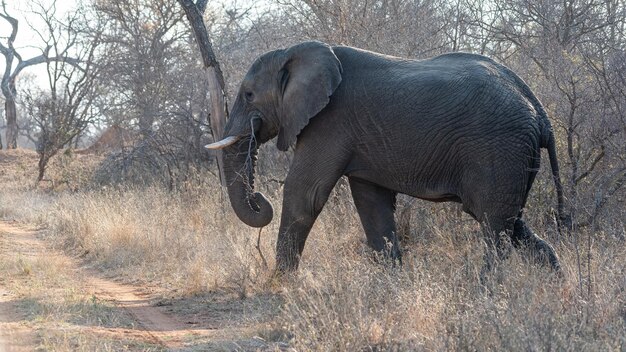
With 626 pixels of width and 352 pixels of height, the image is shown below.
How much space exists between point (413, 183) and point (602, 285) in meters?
2.59

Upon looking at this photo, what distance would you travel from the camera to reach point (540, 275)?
23.1 feet

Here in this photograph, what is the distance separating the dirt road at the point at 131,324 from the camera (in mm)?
7034

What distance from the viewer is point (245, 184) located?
9617mm

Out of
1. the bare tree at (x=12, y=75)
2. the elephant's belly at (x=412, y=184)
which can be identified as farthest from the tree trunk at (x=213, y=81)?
the bare tree at (x=12, y=75)

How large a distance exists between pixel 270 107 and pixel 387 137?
146 cm

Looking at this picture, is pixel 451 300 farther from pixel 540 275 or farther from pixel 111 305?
pixel 111 305

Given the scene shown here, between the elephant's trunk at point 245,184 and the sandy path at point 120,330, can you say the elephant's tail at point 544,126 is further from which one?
the sandy path at point 120,330

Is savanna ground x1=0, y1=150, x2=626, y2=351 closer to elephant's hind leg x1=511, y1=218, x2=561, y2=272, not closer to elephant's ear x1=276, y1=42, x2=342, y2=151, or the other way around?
elephant's hind leg x1=511, y1=218, x2=561, y2=272

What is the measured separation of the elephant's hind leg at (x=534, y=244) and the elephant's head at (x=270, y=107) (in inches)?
84.5

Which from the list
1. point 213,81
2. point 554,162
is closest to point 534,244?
point 554,162

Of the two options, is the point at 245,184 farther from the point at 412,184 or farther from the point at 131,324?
the point at 131,324

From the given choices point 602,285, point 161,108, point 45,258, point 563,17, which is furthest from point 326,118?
point 161,108

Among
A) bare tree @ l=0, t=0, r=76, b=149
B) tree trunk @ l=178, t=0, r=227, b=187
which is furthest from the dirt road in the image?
bare tree @ l=0, t=0, r=76, b=149

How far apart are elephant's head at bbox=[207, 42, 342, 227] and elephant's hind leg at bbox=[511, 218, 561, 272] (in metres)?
2.15
